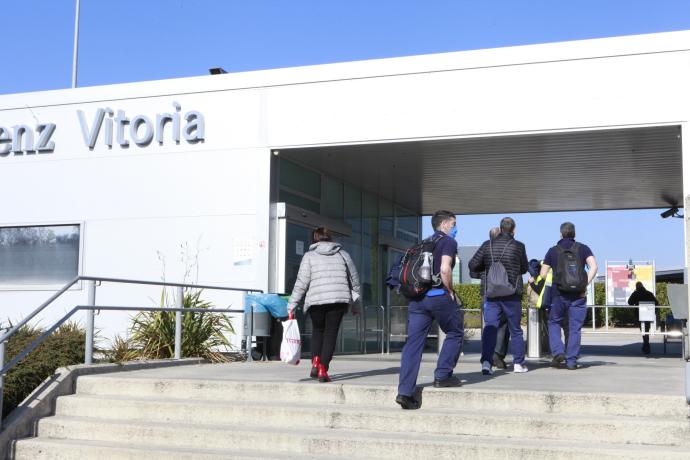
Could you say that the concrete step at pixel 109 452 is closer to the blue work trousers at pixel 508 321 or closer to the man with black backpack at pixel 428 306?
the man with black backpack at pixel 428 306

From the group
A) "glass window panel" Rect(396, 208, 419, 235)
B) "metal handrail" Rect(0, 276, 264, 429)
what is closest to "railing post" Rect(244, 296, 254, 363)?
"metal handrail" Rect(0, 276, 264, 429)

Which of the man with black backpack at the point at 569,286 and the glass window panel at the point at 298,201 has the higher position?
the glass window panel at the point at 298,201

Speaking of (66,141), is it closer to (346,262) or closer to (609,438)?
(346,262)

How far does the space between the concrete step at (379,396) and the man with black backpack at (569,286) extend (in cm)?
278

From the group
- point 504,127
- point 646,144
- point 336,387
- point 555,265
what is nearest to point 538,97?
point 504,127

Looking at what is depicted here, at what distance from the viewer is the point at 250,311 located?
1227 centimetres

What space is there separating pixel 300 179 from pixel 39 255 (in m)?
4.49

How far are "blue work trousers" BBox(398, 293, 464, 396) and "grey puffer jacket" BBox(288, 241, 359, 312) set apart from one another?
1120mm

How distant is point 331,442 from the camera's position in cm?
688

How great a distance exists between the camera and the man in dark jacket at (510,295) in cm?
Answer: 956

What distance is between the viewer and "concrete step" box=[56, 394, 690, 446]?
6.70 metres

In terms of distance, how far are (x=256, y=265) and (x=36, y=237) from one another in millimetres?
4039

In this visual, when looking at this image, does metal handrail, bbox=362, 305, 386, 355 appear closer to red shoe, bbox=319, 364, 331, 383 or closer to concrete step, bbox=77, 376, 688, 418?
red shoe, bbox=319, 364, 331, 383

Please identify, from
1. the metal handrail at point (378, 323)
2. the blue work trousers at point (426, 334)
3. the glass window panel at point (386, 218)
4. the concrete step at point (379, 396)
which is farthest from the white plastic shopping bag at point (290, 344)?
the glass window panel at point (386, 218)
